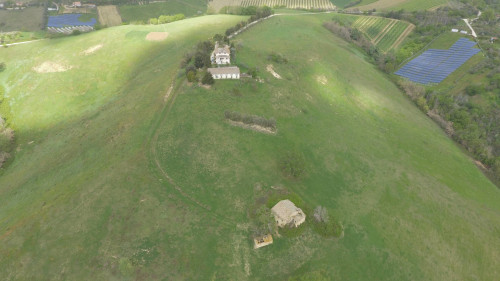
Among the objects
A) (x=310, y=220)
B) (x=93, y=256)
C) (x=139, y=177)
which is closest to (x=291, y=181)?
(x=310, y=220)

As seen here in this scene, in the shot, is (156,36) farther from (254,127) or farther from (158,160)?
(158,160)

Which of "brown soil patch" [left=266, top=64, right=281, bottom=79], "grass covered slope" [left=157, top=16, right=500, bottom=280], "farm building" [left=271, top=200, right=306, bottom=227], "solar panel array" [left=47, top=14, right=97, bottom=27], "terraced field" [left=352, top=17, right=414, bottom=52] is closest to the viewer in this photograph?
"farm building" [left=271, top=200, right=306, bottom=227]

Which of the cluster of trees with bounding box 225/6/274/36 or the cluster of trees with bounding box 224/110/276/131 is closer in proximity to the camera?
the cluster of trees with bounding box 224/110/276/131

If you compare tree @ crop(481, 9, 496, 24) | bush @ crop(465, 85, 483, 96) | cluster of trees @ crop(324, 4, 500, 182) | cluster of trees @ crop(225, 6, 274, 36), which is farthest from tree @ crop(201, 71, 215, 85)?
tree @ crop(481, 9, 496, 24)

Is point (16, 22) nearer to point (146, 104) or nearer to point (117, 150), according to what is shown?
point (146, 104)

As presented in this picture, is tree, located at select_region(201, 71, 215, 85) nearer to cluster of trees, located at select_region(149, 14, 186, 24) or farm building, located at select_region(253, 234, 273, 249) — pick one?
farm building, located at select_region(253, 234, 273, 249)

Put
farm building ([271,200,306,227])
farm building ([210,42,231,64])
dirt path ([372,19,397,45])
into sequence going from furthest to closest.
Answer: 1. dirt path ([372,19,397,45])
2. farm building ([210,42,231,64])
3. farm building ([271,200,306,227])

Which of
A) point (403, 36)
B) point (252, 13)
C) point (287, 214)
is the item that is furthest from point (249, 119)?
point (403, 36)

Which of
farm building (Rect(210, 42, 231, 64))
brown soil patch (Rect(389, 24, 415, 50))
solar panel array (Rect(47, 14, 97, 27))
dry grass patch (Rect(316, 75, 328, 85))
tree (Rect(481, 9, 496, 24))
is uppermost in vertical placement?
tree (Rect(481, 9, 496, 24))
